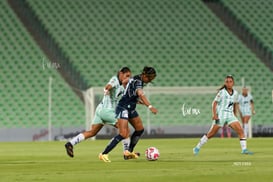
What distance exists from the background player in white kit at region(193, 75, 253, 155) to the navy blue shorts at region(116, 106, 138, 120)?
9.20 ft

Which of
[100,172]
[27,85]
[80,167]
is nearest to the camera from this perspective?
[100,172]

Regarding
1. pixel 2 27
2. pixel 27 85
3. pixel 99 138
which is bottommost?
pixel 99 138

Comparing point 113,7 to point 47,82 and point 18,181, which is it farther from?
point 18,181

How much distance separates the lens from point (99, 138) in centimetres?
2984

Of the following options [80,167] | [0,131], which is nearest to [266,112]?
[0,131]

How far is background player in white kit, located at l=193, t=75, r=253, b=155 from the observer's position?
647 inches

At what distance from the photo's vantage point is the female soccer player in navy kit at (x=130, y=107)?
1352cm

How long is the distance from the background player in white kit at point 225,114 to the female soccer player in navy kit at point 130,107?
8.49ft

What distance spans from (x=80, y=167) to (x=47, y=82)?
19889mm

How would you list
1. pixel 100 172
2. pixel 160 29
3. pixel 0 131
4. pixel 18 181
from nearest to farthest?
pixel 18 181
pixel 100 172
pixel 0 131
pixel 160 29

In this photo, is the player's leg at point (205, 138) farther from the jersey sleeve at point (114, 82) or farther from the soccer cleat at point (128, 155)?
the jersey sleeve at point (114, 82)
